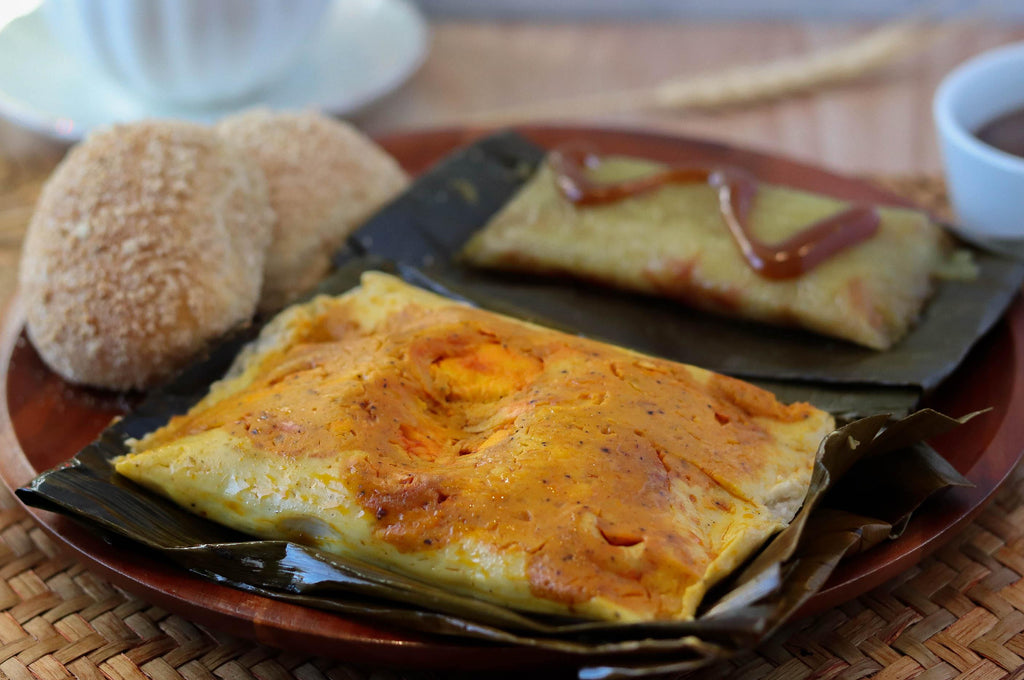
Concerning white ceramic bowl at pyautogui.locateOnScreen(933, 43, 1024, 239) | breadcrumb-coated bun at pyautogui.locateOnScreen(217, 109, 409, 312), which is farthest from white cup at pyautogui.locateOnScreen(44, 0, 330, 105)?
white ceramic bowl at pyautogui.locateOnScreen(933, 43, 1024, 239)

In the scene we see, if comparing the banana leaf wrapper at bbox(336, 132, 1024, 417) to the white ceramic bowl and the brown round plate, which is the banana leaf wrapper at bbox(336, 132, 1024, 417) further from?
the white ceramic bowl

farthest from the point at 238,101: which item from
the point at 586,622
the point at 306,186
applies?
the point at 586,622

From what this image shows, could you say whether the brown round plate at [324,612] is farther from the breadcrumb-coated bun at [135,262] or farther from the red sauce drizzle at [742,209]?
the red sauce drizzle at [742,209]

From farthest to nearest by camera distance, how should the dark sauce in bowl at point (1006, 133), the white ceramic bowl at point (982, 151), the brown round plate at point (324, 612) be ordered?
the dark sauce in bowl at point (1006, 133), the white ceramic bowl at point (982, 151), the brown round plate at point (324, 612)

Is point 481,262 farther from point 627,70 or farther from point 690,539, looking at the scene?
point 627,70

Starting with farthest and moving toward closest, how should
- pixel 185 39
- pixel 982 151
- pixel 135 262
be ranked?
1. pixel 185 39
2. pixel 982 151
3. pixel 135 262

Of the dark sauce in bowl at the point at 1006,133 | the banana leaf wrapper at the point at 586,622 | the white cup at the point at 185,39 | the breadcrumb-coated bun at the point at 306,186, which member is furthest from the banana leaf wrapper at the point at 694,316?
the white cup at the point at 185,39

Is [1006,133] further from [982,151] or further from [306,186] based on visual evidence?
[306,186]
